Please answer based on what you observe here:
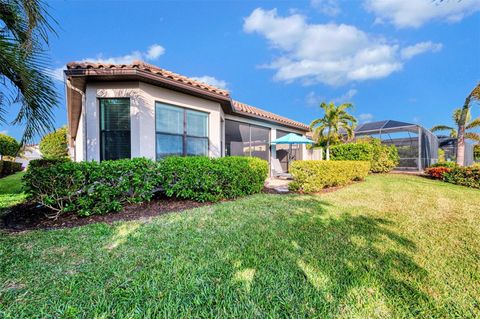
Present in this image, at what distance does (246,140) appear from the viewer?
38.4 feet

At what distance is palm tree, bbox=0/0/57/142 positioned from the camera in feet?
10.3

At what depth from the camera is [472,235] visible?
3.63m

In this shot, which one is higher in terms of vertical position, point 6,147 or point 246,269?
point 6,147

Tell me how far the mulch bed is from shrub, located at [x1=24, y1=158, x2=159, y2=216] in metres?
0.18

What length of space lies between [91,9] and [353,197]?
38.9ft

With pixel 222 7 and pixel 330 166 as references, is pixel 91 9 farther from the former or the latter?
pixel 330 166

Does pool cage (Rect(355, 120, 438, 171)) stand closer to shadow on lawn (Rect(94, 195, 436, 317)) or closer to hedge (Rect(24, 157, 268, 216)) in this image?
shadow on lawn (Rect(94, 195, 436, 317))

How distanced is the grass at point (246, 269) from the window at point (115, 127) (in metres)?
2.85

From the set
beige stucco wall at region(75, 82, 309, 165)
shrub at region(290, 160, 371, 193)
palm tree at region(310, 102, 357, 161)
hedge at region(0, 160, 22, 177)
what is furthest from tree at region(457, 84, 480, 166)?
hedge at region(0, 160, 22, 177)

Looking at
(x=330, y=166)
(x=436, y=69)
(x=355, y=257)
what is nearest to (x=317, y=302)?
(x=355, y=257)

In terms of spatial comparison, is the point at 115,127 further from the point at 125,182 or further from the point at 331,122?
the point at 331,122

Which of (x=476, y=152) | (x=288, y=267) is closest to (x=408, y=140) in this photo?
(x=476, y=152)

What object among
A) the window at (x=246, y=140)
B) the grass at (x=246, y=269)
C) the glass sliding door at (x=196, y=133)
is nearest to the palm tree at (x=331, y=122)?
the window at (x=246, y=140)

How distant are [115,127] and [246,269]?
18.9 ft
